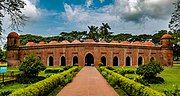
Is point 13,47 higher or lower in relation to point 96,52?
higher

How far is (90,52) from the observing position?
4419 cm

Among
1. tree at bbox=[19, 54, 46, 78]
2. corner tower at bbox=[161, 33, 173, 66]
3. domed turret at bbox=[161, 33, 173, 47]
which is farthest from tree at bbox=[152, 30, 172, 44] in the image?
tree at bbox=[19, 54, 46, 78]

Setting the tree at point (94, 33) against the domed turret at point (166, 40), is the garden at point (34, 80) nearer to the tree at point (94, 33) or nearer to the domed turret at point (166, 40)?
the domed turret at point (166, 40)

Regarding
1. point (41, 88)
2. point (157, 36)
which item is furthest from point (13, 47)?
point (157, 36)

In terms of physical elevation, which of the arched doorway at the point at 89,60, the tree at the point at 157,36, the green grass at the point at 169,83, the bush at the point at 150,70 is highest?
the tree at the point at 157,36

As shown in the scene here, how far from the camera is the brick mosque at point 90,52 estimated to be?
145 ft

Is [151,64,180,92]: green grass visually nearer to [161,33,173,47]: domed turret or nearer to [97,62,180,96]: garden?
[97,62,180,96]: garden

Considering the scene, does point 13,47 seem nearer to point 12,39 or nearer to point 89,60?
point 12,39

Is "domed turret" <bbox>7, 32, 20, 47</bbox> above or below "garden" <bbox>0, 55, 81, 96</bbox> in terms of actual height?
above

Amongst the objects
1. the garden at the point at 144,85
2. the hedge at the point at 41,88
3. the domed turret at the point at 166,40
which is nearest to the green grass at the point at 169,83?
the garden at the point at 144,85

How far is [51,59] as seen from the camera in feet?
154

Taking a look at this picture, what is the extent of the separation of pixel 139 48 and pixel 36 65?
89.8 feet

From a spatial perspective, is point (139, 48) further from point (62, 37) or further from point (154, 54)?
point (62, 37)

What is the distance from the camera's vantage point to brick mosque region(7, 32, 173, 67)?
145 ft
